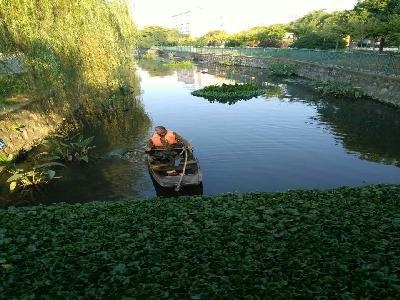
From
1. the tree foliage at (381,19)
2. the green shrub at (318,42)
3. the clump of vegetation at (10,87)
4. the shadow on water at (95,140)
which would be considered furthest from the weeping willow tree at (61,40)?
the green shrub at (318,42)

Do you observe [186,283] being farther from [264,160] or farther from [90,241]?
[264,160]

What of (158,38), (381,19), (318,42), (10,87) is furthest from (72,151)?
(158,38)

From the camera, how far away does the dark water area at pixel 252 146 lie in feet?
42.8

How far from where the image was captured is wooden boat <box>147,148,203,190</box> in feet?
36.0

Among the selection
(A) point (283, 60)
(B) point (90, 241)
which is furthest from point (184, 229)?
(A) point (283, 60)

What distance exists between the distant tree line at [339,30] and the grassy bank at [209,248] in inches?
860

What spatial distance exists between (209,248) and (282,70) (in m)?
Result: 40.1

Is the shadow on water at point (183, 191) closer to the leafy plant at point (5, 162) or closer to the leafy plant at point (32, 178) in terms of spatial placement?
the leafy plant at point (32, 178)

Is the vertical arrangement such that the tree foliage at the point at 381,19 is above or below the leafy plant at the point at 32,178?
above

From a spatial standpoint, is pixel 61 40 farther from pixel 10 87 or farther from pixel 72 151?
pixel 10 87

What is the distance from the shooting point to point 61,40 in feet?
51.2

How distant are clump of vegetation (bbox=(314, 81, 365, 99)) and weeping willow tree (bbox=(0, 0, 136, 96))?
17.6 meters

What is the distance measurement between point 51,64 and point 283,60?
36.2 metres

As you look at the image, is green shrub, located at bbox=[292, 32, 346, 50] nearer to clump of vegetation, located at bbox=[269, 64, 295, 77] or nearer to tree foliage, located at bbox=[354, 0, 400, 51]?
clump of vegetation, located at bbox=[269, 64, 295, 77]
